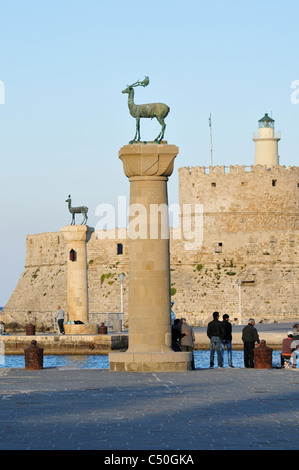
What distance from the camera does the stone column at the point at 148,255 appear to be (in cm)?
1678

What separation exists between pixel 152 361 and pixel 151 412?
20.0ft

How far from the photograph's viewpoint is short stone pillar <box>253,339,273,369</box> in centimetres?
1733

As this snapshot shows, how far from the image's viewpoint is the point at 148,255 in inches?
664

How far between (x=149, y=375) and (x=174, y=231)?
3743 centimetres

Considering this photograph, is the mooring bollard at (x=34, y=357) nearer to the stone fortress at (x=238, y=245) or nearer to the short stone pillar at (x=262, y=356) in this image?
the short stone pillar at (x=262, y=356)

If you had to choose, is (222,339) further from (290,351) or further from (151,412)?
(151,412)

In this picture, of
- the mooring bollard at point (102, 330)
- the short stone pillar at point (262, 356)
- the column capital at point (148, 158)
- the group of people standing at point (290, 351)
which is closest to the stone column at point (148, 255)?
the column capital at point (148, 158)

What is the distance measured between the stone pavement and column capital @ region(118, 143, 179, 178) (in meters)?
3.66

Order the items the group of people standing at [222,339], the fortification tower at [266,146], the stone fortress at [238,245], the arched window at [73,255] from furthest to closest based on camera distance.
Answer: the fortification tower at [266,146], the stone fortress at [238,245], the arched window at [73,255], the group of people standing at [222,339]

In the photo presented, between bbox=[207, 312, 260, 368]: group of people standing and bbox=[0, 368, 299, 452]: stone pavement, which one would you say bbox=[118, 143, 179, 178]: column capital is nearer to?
bbox=[207, 312, 260, 368]: group of people standing

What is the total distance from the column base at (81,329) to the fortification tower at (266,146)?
22638 mm
